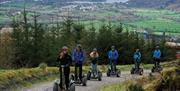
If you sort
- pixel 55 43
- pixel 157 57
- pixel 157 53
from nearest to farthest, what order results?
pixel 157 53 < pixel 157 57 < pixel 55 43

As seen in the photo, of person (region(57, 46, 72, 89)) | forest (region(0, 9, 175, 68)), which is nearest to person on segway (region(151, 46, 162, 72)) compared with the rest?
forest (region(0, 9, 175, 68))

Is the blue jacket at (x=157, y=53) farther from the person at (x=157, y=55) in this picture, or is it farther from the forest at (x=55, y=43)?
the forest at (x=55, y=43)

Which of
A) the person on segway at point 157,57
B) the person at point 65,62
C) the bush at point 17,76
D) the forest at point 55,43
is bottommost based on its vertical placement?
the forest at point 55,43

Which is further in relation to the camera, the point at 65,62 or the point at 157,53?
the point at 157,53

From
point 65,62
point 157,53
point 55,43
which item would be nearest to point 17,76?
point 65,62

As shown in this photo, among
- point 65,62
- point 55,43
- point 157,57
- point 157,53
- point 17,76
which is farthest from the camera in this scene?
point 55,43

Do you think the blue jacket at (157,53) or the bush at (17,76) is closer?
the bush at (17,76)

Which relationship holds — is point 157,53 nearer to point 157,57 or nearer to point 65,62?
point 157,57

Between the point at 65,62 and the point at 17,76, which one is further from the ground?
the point at 65,62

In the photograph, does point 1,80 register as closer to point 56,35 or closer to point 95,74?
point 95,74

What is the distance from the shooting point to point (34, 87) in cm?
2998

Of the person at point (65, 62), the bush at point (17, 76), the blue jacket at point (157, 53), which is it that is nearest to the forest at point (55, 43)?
the blue jacket at point (157, 53)

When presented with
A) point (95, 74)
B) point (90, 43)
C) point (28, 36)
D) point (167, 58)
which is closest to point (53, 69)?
point (95, 74)

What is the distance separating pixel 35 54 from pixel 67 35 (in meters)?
14.1
